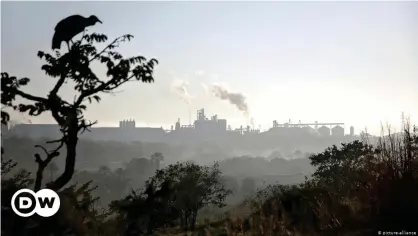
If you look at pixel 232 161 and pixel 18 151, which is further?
pixel 232 161

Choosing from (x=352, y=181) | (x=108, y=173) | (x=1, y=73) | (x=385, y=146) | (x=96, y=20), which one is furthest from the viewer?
(x=108, y=173)

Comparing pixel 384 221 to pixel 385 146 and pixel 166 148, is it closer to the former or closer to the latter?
pixel 385 146

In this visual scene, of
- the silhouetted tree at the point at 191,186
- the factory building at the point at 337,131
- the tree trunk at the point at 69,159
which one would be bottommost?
the silhouetted tree at the point at 191,186

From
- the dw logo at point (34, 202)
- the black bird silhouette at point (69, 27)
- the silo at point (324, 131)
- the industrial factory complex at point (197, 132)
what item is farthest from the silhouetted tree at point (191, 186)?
the black bird silhouette at point (69, 27)

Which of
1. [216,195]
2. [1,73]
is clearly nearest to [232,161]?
[216,195]

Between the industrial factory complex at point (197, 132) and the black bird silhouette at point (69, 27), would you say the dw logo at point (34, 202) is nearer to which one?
the industrial factory complex at point (197, 132)

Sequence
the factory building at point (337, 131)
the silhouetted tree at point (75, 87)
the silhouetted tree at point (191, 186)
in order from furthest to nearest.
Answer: the factory building at point (337, 131)
the silhouetted tree at point (191, 186)
the silhouetted tree at point (75, 87)

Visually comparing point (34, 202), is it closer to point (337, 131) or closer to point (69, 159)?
point (69, 159)
